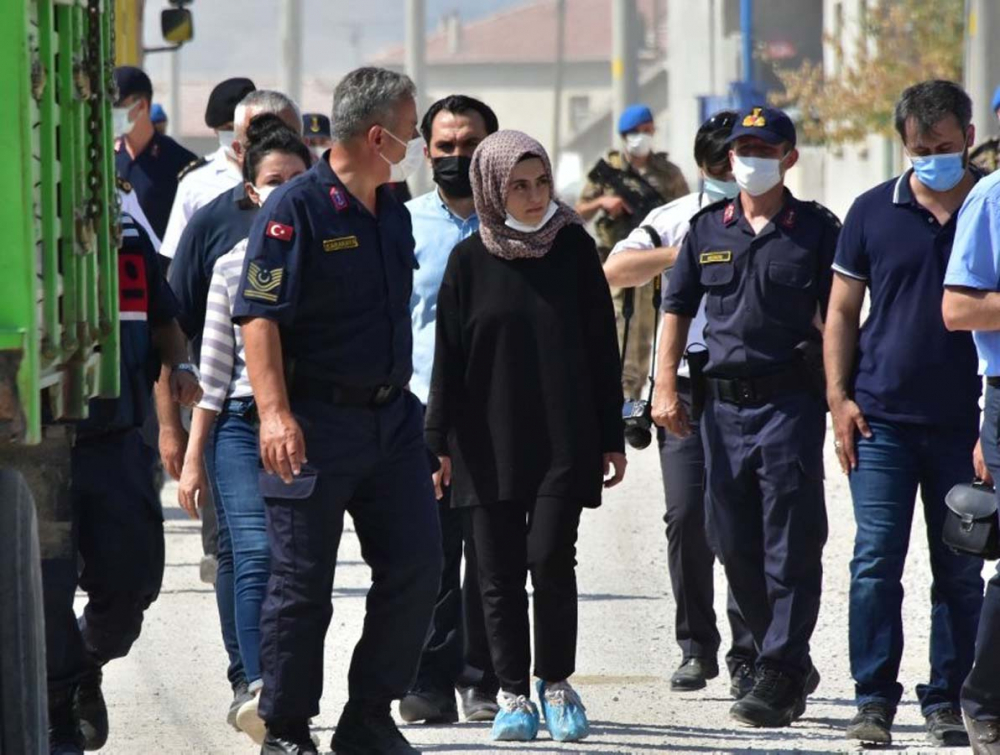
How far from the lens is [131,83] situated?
11.9 m

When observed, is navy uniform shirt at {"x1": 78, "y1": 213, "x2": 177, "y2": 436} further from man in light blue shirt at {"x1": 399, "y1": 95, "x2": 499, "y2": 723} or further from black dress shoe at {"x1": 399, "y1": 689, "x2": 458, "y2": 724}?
black dress shoe at {"x1": 399, "y1": 689, "x2": 458, "y2": 724}

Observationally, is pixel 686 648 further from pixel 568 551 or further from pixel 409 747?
pixel 409 747

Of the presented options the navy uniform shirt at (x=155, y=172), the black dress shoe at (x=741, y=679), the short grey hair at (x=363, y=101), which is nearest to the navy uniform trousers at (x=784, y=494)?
the black dress shoe at (x=741, y=679)

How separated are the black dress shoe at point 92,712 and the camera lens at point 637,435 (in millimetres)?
2228

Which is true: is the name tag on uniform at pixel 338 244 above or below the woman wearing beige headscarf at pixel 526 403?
above

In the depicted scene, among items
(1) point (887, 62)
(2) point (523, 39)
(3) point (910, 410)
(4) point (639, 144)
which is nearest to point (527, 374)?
(3) point (910, 410)

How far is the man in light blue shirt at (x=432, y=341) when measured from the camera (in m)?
7.79

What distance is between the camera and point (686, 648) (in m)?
8.30

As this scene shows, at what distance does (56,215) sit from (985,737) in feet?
10.1

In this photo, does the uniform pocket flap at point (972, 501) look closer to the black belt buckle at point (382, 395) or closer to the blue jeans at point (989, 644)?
the blue jeans at point (989, 644)

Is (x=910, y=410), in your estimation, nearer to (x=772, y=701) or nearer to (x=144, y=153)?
(x=772, y=701)

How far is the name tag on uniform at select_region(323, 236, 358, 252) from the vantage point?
655cm

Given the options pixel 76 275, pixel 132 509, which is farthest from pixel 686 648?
pixel 76 275

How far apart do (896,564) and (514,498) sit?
3.93 ft
